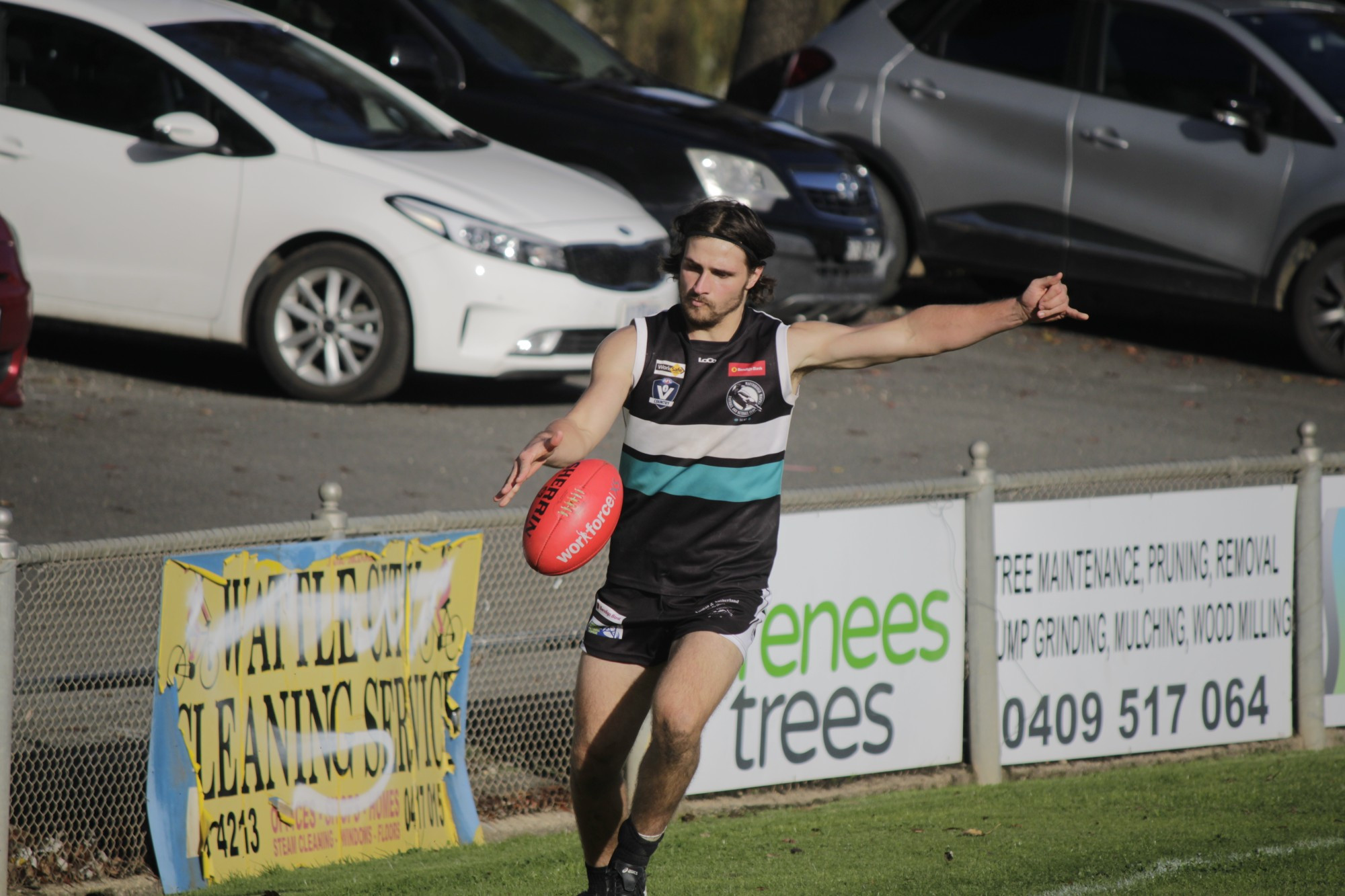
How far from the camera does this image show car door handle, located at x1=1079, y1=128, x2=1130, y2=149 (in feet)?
39.3

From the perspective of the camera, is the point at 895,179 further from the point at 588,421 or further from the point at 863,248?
the point at 588,421

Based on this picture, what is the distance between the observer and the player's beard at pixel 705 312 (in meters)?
4.63

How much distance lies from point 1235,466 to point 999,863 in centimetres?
236

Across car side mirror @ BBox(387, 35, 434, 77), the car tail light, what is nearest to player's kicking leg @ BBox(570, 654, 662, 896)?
car side mirror @ BBox(387, 35, 434, 77)

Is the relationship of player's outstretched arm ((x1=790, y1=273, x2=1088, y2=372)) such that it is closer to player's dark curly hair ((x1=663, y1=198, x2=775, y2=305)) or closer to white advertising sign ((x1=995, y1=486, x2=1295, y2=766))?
player's dark curly hair ((x1=663, y1=198, x2=775, y2=305))

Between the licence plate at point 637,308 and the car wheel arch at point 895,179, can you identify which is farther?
the car wheel arch at point 895,179

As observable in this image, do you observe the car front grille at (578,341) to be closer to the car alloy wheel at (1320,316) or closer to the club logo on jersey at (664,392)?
the club logo on jersey at (664,392)

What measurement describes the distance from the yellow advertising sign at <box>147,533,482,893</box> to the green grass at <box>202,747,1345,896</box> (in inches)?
5.1

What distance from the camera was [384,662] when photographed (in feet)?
17.7

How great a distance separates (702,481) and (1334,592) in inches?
144

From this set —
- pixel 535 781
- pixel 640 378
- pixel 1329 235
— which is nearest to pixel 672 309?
pixel 640 378

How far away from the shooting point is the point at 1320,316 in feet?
38.1

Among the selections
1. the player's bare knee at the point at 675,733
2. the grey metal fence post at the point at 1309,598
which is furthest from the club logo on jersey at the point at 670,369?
the grey metal fence post at the point at 1309,598

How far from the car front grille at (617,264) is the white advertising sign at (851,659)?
3528 mm
